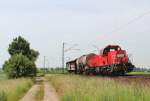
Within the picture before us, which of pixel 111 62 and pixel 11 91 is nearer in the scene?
pixel 11 91

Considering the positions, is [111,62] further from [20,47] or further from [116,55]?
[20,47]

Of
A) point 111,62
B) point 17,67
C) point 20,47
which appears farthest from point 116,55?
point 20,47

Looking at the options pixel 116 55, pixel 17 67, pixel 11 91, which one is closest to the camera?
pixel 11 91

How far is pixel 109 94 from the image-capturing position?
1547 cm

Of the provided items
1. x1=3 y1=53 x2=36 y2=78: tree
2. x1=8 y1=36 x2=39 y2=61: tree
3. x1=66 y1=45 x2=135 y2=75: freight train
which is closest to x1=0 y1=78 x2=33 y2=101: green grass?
x1=66 y1=45 x2=135 y2=75: freight train

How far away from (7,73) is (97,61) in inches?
1032

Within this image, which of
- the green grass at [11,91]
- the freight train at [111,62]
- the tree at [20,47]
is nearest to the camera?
the green grass at [11,91]

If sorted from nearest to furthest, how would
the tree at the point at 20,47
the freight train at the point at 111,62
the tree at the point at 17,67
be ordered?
the freight train at the point at 111,62, the tree at the point at 17,67, the tree at the point at 20,47

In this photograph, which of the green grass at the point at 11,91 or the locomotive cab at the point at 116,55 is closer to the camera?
the green grass at the point at 11,91

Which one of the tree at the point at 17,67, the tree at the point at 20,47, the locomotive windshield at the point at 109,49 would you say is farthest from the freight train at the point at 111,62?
the tree at the point at 20,47

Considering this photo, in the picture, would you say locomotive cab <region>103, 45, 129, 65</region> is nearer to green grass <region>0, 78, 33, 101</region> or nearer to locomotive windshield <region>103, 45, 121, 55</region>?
locomotive windshield <region>103, 45, 121, 55</region>

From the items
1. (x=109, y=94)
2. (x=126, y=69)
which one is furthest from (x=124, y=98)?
(x=126, y=69)

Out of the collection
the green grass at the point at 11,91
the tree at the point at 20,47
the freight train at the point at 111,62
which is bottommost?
the green grass at the point at 11,91

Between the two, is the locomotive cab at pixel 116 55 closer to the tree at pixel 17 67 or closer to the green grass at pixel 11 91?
the green grass at pixel 11 91
